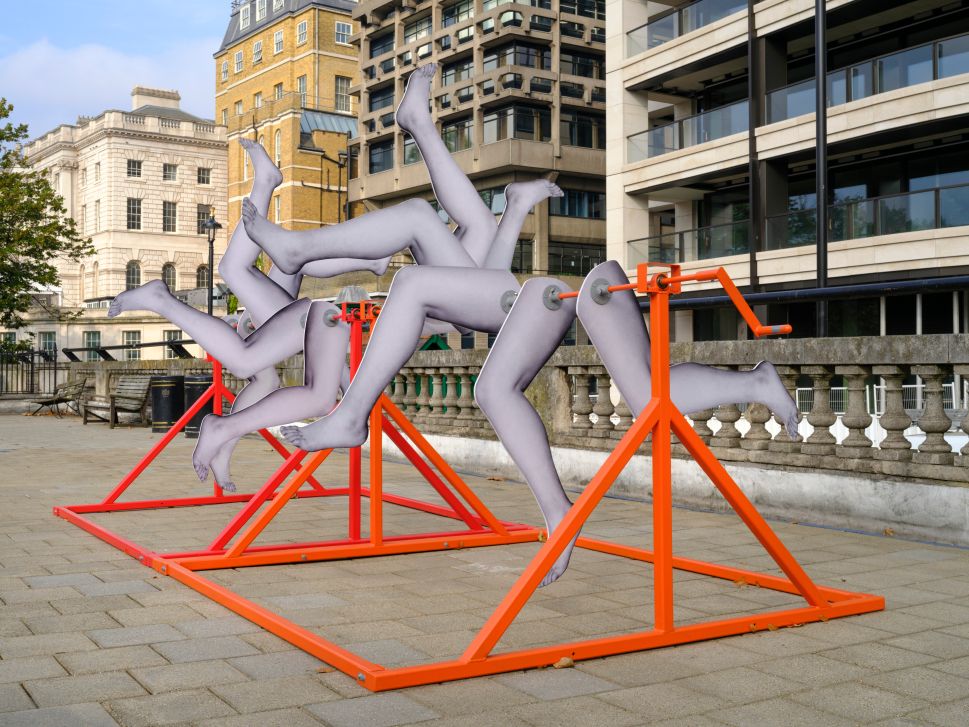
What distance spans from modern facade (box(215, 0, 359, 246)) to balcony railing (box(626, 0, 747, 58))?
1323 inches

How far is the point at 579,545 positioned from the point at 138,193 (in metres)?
79.6

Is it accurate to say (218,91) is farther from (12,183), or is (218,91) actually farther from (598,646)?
(598,646)

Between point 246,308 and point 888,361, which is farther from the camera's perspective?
point 246,308

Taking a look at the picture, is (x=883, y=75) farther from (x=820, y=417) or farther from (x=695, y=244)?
(x=820, y=417)

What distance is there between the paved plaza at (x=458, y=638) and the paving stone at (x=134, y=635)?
20 mm

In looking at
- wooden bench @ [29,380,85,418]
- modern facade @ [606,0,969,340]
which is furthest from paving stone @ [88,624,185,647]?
wooden bench @ [29,380,85,418]

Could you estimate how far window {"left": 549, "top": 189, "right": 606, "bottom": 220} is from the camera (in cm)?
5281

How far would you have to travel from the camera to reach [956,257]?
25766 mm

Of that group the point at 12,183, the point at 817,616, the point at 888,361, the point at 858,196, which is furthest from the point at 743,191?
the point at 817,616

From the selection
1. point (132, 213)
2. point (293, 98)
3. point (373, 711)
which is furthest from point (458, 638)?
point (132, 213)

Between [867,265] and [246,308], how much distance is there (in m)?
22.5

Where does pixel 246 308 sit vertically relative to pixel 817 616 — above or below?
above

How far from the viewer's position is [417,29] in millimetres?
57188

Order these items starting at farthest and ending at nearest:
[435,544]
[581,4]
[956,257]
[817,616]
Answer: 1. [581,4]
2. [956,257]
3. [435,544]
4. [817,616]
